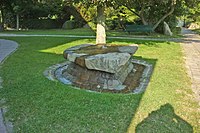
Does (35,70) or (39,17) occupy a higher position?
(39,17)

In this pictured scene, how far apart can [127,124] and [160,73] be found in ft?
10.5

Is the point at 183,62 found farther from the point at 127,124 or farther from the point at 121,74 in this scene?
the point at 127,124

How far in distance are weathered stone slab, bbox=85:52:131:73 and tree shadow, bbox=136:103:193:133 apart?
1402mm

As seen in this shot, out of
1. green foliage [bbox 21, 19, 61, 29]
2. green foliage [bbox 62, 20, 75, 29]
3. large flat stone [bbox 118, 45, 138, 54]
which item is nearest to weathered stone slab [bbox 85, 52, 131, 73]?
large flat stone [bbox 118, 45, 138, 54]

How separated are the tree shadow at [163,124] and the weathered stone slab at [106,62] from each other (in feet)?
4.60

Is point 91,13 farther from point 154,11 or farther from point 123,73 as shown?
point 123,73

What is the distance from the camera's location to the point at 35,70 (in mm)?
6191

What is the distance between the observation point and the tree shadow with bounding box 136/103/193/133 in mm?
3381

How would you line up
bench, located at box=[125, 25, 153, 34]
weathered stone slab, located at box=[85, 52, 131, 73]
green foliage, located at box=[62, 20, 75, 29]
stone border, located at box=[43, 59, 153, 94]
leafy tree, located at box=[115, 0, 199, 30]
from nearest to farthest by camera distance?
1. weathered stone slab, located at box=[85, 52, 131, 73]
2. stone border, located at box=[43, 59, 153, 94]
3. bench, located at box=[125, 25, 153, 34]
4. leafy tree, located at box=[115, 0, 199, 30]
5. green foliage, located at box=[62, 20, 75, 29]

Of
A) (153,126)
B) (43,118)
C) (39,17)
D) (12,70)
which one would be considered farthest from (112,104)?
(39,17)

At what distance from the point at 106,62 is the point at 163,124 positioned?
1.86m

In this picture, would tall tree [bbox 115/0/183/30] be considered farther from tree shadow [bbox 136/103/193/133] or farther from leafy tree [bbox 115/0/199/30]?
tree shadow [bbox 136/103/193/133]

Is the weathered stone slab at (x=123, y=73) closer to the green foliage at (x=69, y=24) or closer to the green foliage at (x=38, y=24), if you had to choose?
the green foliage at (x=69, y=24)

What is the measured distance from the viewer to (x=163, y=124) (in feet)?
11.6
